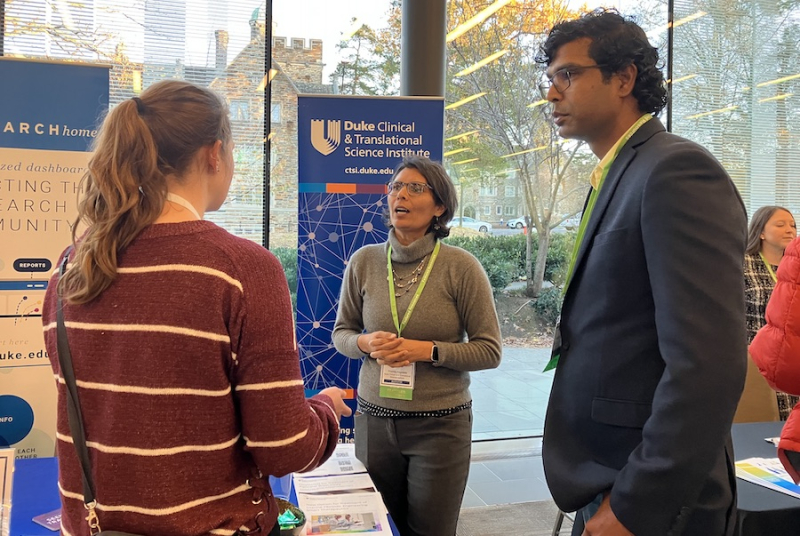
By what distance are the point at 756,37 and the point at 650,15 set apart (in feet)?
3.22

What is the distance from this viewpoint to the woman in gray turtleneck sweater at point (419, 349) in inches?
81.2

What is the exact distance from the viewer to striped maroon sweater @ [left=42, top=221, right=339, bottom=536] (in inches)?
36.4

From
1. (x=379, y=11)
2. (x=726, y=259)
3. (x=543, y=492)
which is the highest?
(x=379, y=11)

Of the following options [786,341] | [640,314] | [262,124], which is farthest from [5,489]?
[262,124]

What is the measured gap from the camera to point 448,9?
3.94 metres

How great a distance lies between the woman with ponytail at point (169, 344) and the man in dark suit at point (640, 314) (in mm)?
619

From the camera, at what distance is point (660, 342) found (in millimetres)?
1062

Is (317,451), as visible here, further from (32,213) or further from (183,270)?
(32,213)

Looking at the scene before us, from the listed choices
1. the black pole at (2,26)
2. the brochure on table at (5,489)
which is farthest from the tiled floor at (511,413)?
the black pole at (2,26)

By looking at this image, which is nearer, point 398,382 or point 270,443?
point 270,443

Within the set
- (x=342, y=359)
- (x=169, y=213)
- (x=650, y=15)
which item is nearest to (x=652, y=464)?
(x=169, y=213)

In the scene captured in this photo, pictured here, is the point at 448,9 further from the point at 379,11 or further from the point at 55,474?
the point at 55,474

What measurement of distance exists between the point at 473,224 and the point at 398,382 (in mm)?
2363

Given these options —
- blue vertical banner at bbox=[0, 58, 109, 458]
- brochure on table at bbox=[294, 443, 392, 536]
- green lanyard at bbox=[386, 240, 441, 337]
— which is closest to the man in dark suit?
brochure on table at bbox=[294, 443, 392, 536]
